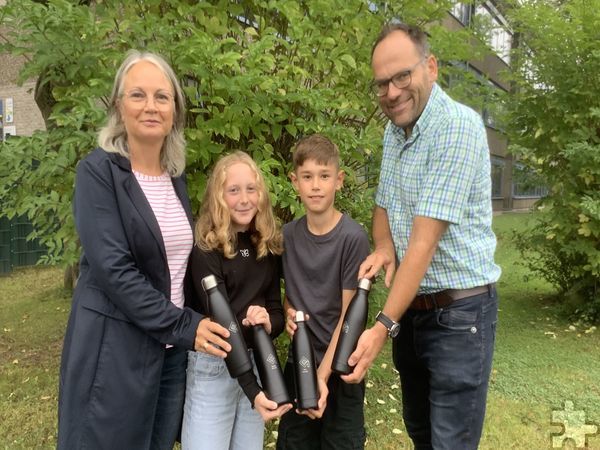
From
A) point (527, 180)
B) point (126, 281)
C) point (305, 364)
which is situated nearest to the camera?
point (126, 281)

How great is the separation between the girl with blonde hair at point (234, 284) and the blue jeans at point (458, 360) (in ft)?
2.21

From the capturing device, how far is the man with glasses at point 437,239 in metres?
1.96

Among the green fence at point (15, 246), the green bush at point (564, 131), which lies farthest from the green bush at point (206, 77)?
the green fence at point (15, 246)

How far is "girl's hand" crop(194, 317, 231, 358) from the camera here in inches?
79.5

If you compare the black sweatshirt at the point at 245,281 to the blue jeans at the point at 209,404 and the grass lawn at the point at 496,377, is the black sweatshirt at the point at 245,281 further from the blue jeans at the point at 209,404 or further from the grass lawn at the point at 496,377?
the grass lawn at the point at 496,377

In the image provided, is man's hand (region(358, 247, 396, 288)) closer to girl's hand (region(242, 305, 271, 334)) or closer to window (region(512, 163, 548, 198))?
girl's hand (region(242, 305, 271, 334))

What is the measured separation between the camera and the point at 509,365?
18.3 feet

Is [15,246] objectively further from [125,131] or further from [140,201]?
[140,201]

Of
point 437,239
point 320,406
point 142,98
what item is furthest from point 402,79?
point 320,406

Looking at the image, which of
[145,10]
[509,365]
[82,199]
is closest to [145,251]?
[82,199]

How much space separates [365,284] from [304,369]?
0.43 m

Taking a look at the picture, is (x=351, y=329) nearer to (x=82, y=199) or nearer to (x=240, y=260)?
(x=240, y=260)

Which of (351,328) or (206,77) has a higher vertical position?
(206,77)

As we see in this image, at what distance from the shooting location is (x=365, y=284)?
86.6 inches
